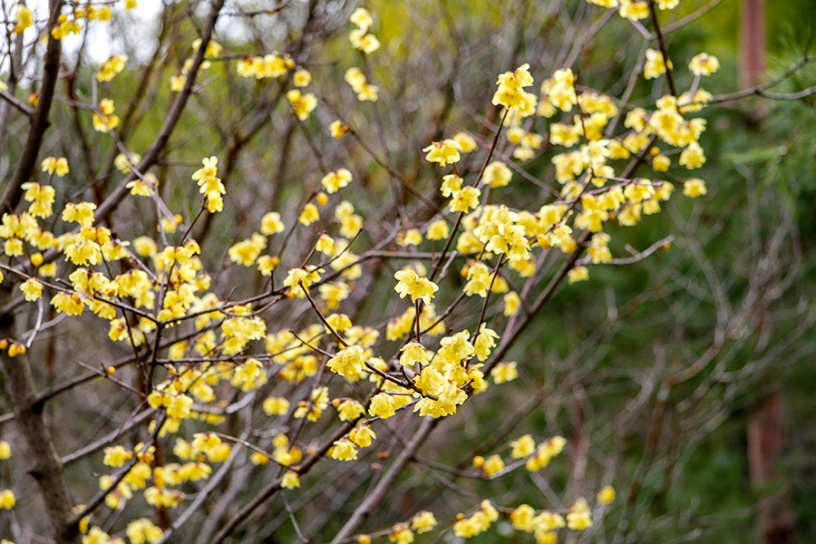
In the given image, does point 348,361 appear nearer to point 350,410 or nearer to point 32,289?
point 350,410

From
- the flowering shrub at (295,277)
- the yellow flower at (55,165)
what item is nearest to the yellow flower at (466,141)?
the flowering shrub at (295,277)

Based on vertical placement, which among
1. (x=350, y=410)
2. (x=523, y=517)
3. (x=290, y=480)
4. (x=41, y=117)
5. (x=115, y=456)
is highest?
(x=41, y=117)

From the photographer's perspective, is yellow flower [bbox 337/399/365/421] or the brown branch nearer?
yellow flower [bbox 337/399/365/421]

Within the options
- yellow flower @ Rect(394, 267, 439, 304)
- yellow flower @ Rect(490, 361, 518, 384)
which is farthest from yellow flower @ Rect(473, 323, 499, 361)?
yellow flower @ Rect(490, 361, 518, 384)

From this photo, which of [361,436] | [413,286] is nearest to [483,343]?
[413,286]

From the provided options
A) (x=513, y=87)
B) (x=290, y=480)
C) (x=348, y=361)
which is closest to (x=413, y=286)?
(x=348, y=361)

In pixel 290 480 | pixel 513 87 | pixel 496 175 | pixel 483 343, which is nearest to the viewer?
pixel 483 343

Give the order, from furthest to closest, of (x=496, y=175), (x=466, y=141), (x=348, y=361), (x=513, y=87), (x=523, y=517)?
(x=466, y=141), (x=523, y=517), (x=496, y=175), (x=513, y=87), (x=348, y=361)

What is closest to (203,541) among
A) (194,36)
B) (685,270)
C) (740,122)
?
(194,36)

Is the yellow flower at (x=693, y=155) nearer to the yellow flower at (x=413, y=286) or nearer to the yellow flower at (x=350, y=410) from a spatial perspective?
the yellow flower at (x=413, y=286)

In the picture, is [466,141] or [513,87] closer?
[513,87]

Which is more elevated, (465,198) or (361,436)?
(465,198)

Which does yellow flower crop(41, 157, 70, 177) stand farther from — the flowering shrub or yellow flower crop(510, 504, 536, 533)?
yellow flower crop(510, 504, 536, 533)

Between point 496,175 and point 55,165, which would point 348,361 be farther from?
point 55,165
